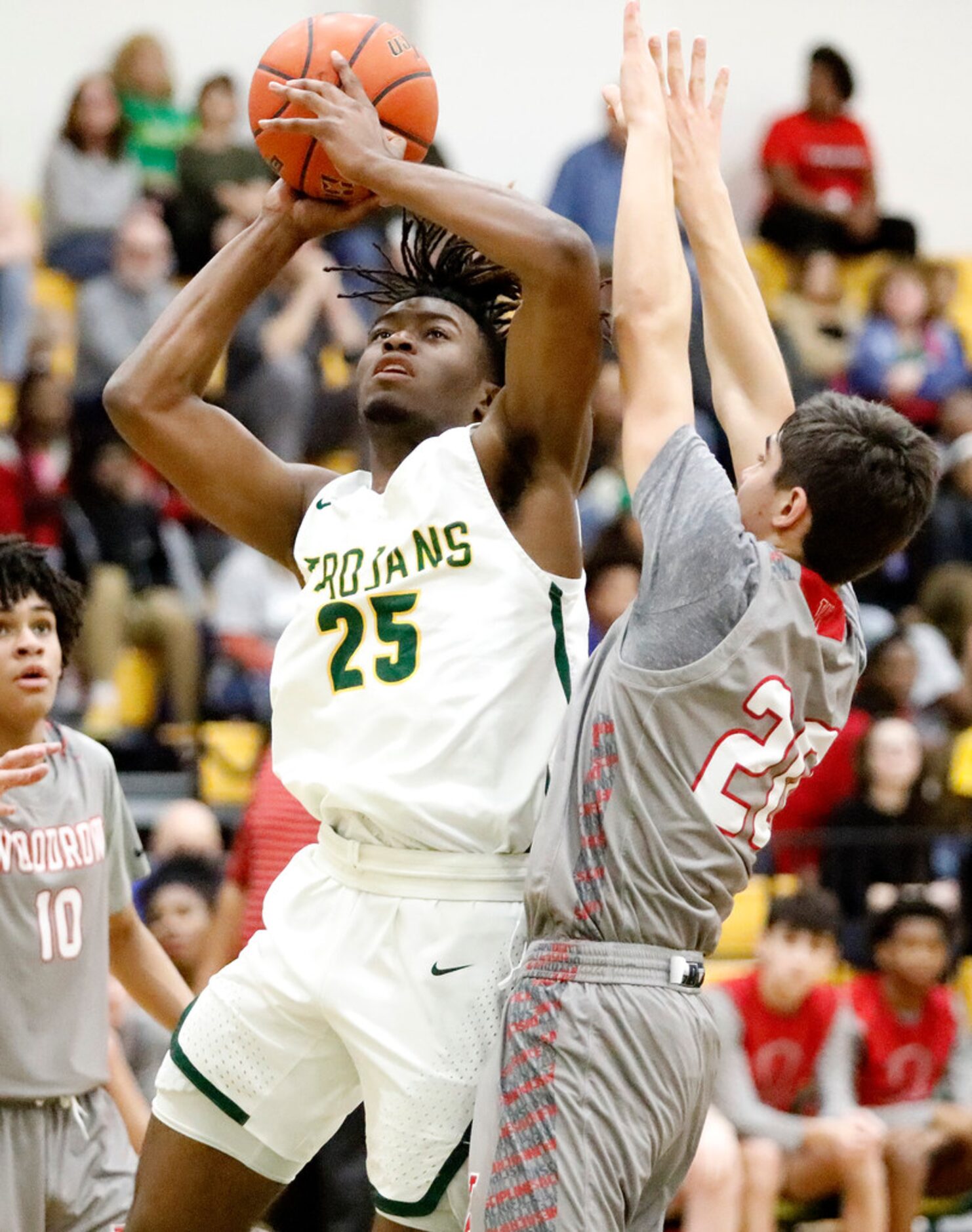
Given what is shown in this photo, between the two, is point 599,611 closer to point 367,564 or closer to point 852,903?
point 852,903

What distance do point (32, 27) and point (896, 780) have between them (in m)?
6.39

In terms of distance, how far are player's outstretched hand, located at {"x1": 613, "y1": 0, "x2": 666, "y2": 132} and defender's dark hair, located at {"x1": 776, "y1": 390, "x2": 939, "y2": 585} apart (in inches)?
25.1

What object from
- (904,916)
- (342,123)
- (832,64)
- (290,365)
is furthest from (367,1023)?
(832,64)

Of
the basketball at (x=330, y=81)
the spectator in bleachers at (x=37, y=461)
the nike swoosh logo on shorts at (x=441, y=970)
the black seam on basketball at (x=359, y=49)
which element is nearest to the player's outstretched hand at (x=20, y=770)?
the nike swoosh logo on shorts at (x=441, y=970)

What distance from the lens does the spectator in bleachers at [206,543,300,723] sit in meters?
8.20

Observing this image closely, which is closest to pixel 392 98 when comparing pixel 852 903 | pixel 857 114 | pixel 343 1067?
pixel 343 1067

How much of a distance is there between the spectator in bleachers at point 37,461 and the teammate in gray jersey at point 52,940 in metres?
3.89

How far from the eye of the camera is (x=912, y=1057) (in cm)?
686

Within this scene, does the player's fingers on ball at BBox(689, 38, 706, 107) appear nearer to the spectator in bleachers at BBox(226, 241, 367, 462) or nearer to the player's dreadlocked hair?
the player's dreadlocked hair

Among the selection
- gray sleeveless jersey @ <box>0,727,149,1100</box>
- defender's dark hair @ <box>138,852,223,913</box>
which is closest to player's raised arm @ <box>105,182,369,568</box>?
gray sleeveless jersey @ <box>0,727,149,1100</box>

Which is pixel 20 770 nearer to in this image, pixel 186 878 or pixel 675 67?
pixel 675 67

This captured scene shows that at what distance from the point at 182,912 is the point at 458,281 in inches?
116

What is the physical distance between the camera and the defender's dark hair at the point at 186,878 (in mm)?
6391

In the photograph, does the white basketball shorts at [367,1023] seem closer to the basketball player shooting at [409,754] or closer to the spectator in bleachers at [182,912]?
the basketball player shooting at [409,754]
